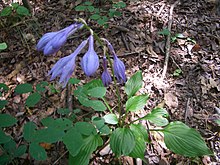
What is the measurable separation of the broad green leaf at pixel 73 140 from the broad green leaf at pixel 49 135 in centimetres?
5

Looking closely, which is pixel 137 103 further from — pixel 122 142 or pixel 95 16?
pixel 95 16

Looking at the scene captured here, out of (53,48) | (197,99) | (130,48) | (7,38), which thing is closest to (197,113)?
(197,99)

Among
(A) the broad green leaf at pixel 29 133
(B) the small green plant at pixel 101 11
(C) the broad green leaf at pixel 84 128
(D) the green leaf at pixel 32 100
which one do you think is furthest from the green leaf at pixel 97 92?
(B) the small green plant at pixel 101 11

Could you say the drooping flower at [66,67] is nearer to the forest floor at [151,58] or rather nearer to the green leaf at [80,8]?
the forest floor at [151,58]

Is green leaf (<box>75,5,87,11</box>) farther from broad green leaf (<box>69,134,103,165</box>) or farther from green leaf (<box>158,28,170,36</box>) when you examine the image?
broad green leaf (<box>69,134,103,165</box>)

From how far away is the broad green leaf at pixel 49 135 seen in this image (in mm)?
1744

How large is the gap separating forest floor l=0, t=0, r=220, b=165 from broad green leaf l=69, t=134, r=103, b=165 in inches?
10.5

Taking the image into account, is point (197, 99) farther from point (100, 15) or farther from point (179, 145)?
point (100, 15)

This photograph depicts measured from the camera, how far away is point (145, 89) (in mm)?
3121

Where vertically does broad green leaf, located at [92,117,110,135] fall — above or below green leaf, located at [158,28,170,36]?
below

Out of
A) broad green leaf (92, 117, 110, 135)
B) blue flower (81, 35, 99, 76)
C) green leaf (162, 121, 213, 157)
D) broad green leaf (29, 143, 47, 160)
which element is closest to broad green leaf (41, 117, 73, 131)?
broad green leaf (29, 143, 47, 160)

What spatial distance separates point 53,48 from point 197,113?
74.8 inches

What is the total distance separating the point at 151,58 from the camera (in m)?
3.46

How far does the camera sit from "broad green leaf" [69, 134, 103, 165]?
2.20 m
